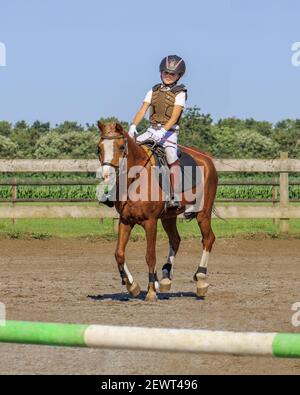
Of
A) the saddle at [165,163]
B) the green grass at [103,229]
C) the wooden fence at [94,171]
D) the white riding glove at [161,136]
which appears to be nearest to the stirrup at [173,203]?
the saddle at [165,163]

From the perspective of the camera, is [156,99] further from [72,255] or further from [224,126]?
[224,126]

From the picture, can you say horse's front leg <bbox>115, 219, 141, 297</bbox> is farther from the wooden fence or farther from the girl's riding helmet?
the wooden fence

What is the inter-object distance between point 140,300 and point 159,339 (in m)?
6.63

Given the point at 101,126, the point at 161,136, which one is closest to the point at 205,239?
the point at 161,136

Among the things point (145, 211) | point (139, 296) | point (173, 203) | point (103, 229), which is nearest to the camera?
point (145, 211)

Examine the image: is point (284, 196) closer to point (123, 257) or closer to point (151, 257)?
point (151, 257)

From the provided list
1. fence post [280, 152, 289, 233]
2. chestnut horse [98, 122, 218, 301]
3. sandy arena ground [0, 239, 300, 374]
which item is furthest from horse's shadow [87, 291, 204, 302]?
fence post [280, 152, 289, 233]

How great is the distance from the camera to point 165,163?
1062cm

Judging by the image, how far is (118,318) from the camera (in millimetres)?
8750

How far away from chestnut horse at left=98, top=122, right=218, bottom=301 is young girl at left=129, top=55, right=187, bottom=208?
0.32 meters

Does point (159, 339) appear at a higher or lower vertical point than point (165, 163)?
lower
